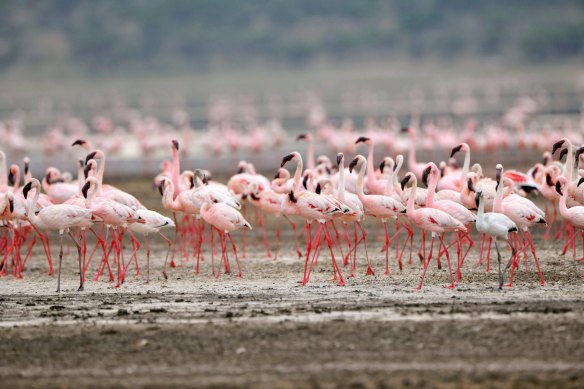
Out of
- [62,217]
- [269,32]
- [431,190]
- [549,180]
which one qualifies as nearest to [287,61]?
[269,32]

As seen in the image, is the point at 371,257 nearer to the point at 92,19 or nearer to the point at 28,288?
the point at 28,288

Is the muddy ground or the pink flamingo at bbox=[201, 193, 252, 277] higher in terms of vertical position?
the pink flamingo at bbox=[201, 193, 252, 277]

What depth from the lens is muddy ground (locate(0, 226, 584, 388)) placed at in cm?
877

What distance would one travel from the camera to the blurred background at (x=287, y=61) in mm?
55375

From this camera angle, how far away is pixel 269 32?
9481 centimetres

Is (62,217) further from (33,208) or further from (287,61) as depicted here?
(287,61)

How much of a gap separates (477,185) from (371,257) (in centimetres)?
212

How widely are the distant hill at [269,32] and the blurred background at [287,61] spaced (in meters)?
0.16

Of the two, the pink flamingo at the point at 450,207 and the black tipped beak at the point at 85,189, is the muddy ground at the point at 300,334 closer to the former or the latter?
the pink flamingo at the point at 450,207

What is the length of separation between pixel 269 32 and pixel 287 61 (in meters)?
8.02

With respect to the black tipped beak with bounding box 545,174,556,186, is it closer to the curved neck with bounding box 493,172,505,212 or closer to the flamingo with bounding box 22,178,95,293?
the curved neck with bounding box 493,172,505,212

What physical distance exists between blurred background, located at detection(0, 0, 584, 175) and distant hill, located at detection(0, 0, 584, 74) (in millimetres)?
156

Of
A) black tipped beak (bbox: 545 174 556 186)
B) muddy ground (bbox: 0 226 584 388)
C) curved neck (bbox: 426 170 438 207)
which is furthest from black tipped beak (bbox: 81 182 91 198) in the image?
black tipped beak (bbox: 545 174 556 186)

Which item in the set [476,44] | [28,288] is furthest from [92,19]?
[28,288]
